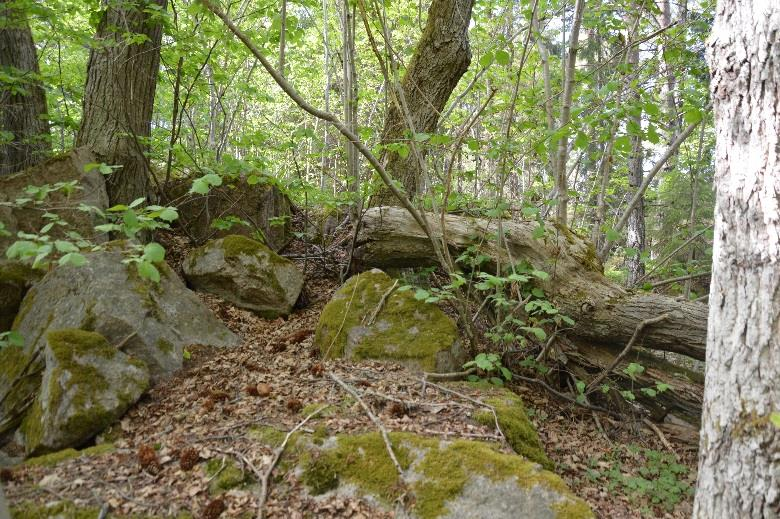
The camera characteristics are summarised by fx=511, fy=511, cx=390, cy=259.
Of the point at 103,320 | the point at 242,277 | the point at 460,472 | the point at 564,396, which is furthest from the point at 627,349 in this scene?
the point at 103,320

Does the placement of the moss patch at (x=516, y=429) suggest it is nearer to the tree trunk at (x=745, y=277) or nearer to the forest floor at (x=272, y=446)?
the forest floor at (x=272, y=446)

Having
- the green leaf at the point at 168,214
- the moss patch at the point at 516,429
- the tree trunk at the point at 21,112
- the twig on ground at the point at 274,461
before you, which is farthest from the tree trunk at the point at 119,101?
the moss patch at the point at 516,429

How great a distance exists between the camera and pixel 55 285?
460cm

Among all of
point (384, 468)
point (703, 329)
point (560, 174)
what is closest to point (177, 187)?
point (560, 174)

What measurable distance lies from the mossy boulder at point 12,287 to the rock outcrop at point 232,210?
206 cm

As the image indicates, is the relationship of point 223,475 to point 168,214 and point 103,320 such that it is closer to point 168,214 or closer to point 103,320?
point 168,214

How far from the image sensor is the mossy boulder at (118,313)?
4320mm

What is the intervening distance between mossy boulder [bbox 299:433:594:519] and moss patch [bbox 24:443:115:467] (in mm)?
1400

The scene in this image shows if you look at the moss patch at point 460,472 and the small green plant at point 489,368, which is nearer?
the moss patch at point 460,472

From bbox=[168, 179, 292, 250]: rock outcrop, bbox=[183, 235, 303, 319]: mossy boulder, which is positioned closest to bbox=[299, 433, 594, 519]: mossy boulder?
bbox=[183, 235, 303, 319]: mossy boulder

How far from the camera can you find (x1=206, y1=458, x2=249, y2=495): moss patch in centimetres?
289

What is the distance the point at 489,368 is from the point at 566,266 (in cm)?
185

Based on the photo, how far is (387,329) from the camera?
187 inches

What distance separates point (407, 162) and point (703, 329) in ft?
12.3
